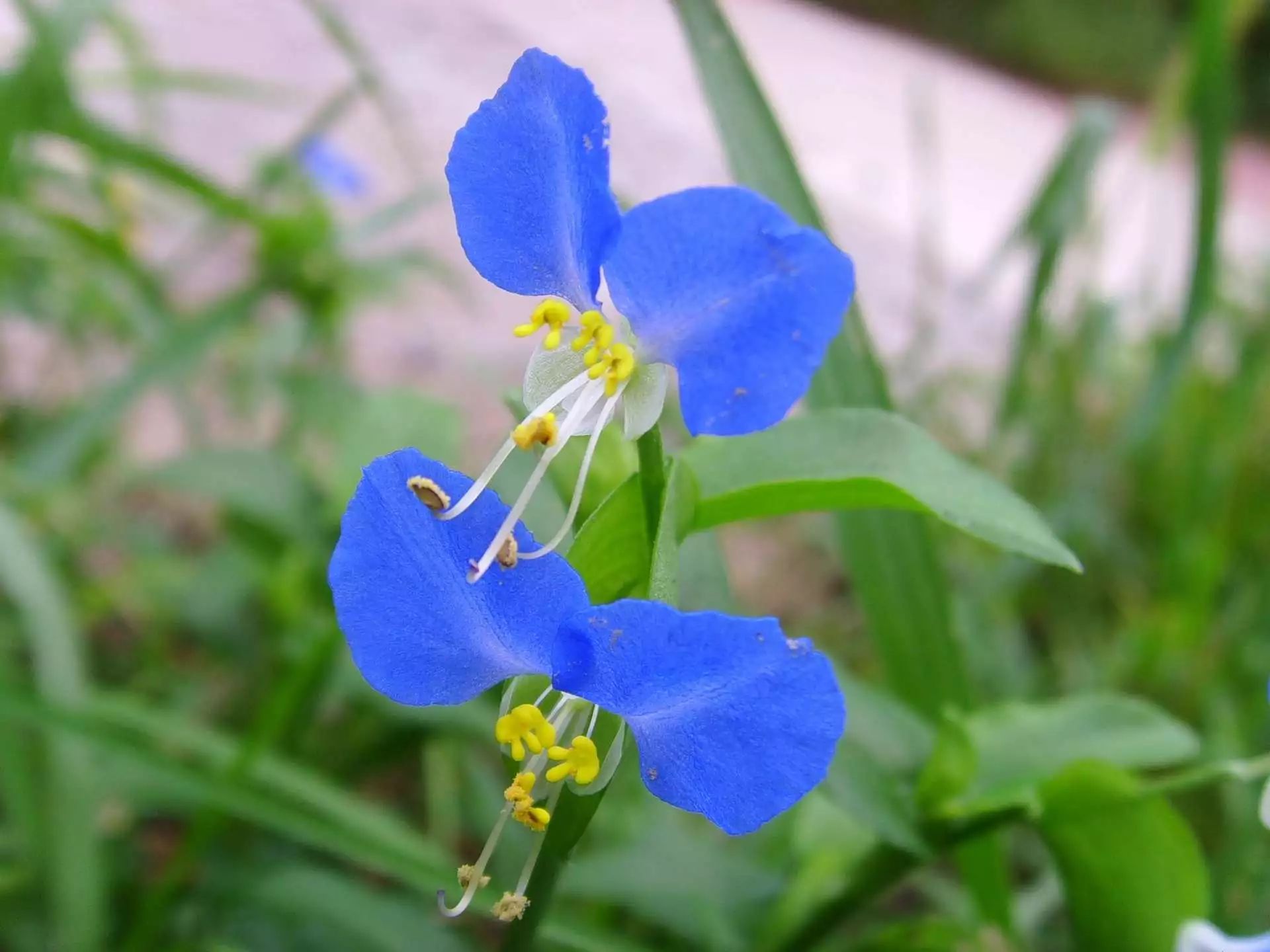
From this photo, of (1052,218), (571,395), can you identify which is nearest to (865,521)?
(571,395)

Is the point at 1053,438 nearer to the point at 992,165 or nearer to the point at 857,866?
the point at 857,866

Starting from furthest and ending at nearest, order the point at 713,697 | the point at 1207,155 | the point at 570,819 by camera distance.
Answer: the point at 1207,155
the point at 570,819
the point at 713,697

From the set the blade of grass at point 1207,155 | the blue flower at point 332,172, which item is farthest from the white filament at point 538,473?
the blue flower at point 332,172

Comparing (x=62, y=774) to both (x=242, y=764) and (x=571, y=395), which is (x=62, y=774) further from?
(x=571, y=395)

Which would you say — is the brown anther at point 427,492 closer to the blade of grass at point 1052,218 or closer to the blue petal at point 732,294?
the blue petal at point 732,294

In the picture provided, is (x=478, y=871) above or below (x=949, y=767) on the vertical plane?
above

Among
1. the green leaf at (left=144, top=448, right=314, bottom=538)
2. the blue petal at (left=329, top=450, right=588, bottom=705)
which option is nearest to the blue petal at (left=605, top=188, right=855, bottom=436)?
the blue petal at (left=329, top=450, right=588, bottom=705)

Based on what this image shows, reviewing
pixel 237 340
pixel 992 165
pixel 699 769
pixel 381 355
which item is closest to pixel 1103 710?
pixel 699 769
